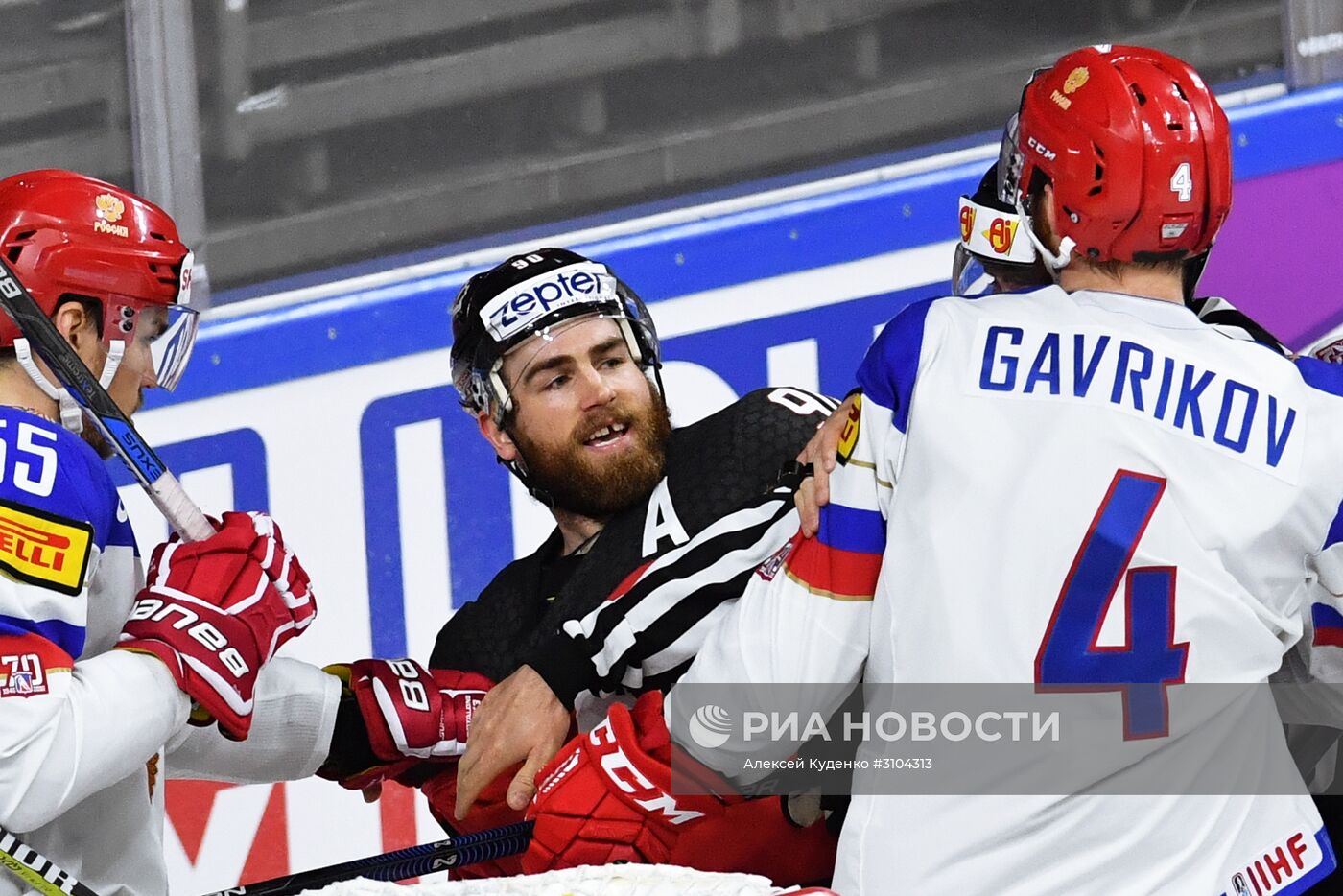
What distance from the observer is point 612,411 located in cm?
245

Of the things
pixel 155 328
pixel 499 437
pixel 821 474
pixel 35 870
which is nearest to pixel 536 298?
pixel 499 437

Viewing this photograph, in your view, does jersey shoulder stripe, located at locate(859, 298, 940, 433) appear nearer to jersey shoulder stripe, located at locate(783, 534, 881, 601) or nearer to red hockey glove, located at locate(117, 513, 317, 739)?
jersey shoulder stripe, located at locate(783, 534, 881, 601)

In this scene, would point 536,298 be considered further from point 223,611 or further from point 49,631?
point 49,631

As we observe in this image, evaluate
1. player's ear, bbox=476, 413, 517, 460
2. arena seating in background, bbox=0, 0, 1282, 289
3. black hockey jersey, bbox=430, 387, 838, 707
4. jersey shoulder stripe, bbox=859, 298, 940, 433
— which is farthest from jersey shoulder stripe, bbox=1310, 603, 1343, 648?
arena seating in background, bbox=0, 0, 1282, 289

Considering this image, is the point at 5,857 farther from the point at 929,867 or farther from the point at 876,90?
the point at 876,90

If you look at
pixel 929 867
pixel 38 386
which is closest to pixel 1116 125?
pixel 929 867

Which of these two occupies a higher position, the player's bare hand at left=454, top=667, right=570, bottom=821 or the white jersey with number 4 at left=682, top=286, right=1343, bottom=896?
the white jersey with number 4 at left=682, top=286, right=1343, bottom=896

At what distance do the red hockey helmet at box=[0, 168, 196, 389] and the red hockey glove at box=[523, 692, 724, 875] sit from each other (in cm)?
66

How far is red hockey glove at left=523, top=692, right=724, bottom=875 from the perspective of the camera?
6.19 ft

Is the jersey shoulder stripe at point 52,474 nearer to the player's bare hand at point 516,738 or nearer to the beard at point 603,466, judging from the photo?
the player's bare hand at point 516,738

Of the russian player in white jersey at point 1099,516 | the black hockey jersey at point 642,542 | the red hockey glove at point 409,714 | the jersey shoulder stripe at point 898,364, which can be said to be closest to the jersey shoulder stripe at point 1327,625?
the russian player in white jersey at point 1099,516

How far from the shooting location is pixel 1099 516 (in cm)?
158

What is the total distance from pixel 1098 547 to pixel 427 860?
0.85 metres

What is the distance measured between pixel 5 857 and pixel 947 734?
3.02 feet
